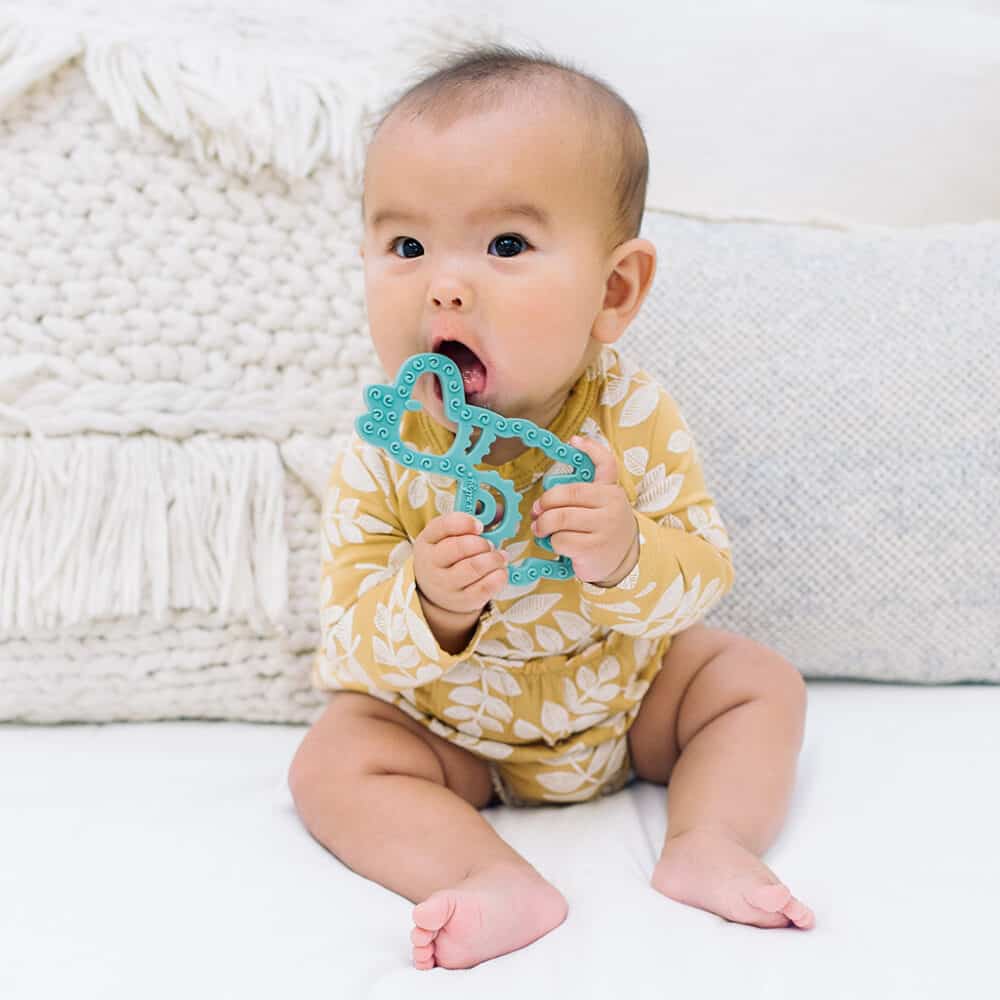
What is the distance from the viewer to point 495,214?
750 mm

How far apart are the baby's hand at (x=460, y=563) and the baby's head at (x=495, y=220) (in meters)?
0.08

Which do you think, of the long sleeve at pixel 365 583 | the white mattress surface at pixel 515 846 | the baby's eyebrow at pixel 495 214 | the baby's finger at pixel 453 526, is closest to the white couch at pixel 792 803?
the white mattress surface at pixel 515 846

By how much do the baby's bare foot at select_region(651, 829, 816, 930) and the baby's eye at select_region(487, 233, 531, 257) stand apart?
421 millimetres

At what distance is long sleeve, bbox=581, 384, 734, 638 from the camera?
2.64 feet

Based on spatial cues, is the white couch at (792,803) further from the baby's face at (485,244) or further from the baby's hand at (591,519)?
the baby's face at (485,244)

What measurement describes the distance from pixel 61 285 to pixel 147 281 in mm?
74

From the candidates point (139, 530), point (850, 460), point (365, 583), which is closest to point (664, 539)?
point (365, 583)

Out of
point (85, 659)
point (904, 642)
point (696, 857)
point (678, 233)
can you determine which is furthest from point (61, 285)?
point (904, 642)

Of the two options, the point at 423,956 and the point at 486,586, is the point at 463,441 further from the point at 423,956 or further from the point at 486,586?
the point at 423,956

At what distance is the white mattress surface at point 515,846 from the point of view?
0.64 meters

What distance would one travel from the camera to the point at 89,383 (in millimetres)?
1017

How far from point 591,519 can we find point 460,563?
0.29 feet

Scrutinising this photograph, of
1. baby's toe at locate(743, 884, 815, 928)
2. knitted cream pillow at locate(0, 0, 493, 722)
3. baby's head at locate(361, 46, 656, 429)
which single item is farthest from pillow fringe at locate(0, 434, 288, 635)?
baby's toe at locate(743, 884, 815, 928)

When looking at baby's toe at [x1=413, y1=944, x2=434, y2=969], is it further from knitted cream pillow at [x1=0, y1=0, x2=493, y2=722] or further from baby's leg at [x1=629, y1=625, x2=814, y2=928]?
knitted cream pillow at [x1=0, y1=0, x2=493, y2=722]
